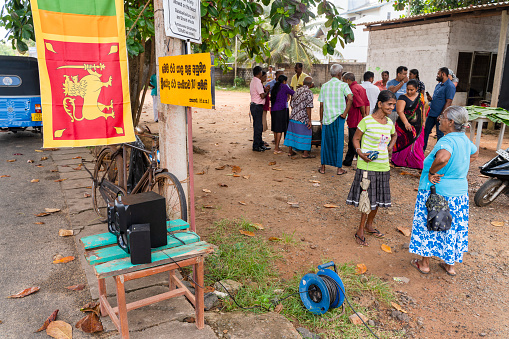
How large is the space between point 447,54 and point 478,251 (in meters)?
8.35

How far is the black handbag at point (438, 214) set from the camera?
11.7 ft

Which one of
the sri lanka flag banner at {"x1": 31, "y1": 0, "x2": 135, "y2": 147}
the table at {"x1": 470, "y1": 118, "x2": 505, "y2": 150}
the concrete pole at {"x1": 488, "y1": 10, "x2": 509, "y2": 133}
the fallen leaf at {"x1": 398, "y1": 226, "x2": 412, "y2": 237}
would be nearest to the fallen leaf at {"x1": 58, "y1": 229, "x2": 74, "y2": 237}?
the sri lanka flag banner at {"x1": 31, "y1": 0, "x2": 135, "y2": 147}

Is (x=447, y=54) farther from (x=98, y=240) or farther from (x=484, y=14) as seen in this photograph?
(x=98, y=240)

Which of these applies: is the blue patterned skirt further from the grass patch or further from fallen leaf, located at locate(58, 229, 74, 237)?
fallen leaf, located at locate(58, 229, 74, 237)

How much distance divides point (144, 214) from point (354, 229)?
10.3 ft

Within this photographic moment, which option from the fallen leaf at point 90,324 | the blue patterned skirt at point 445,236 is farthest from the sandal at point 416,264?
the fallen leaf at point 90,324

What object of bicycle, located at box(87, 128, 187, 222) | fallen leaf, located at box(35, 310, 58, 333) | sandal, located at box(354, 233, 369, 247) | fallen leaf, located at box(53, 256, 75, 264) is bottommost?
sandal, located at box(354, 233, 369, 247)

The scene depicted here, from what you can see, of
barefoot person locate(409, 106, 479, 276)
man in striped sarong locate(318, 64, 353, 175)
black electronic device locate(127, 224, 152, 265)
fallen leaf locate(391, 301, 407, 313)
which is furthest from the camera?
man in striped sarong locate(318, 64, 353, 175)

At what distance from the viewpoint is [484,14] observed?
9.71m

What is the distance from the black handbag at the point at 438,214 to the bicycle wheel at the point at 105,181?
10.2 feet

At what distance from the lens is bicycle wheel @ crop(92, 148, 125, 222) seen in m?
4.38

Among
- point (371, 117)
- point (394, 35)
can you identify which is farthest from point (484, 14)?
point (371, 117)

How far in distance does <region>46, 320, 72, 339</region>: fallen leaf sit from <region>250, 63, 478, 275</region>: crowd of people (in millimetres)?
3085

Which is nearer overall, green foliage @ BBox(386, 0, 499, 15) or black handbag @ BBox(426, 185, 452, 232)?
black handbag @ BBox(426, 185, 452, 232)
